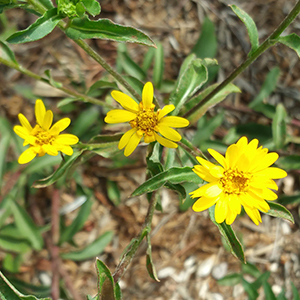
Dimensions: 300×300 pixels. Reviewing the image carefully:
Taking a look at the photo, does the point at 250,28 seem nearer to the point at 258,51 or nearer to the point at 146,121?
the point at 258,51

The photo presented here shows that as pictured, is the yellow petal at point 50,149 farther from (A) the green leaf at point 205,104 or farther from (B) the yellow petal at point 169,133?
(A) the green leaf at point 205,104

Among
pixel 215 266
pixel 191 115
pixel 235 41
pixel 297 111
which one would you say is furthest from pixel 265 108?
pixel 215 266

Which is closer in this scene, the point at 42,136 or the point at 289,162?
the point at 42,136

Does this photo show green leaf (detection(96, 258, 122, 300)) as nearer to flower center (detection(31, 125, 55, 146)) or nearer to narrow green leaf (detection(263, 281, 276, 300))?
flower center (detection(31, 125, 55, 146))

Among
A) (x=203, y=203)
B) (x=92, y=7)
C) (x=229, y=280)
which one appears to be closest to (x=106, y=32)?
(x=92, y=7)

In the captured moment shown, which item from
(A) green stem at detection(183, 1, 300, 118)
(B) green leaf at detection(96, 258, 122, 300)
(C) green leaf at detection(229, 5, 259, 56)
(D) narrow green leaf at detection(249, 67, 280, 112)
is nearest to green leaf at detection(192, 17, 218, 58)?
(D) narrow green leaf at detection(249, 67, 280, 112)

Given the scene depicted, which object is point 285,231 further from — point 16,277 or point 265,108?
point 16,277
